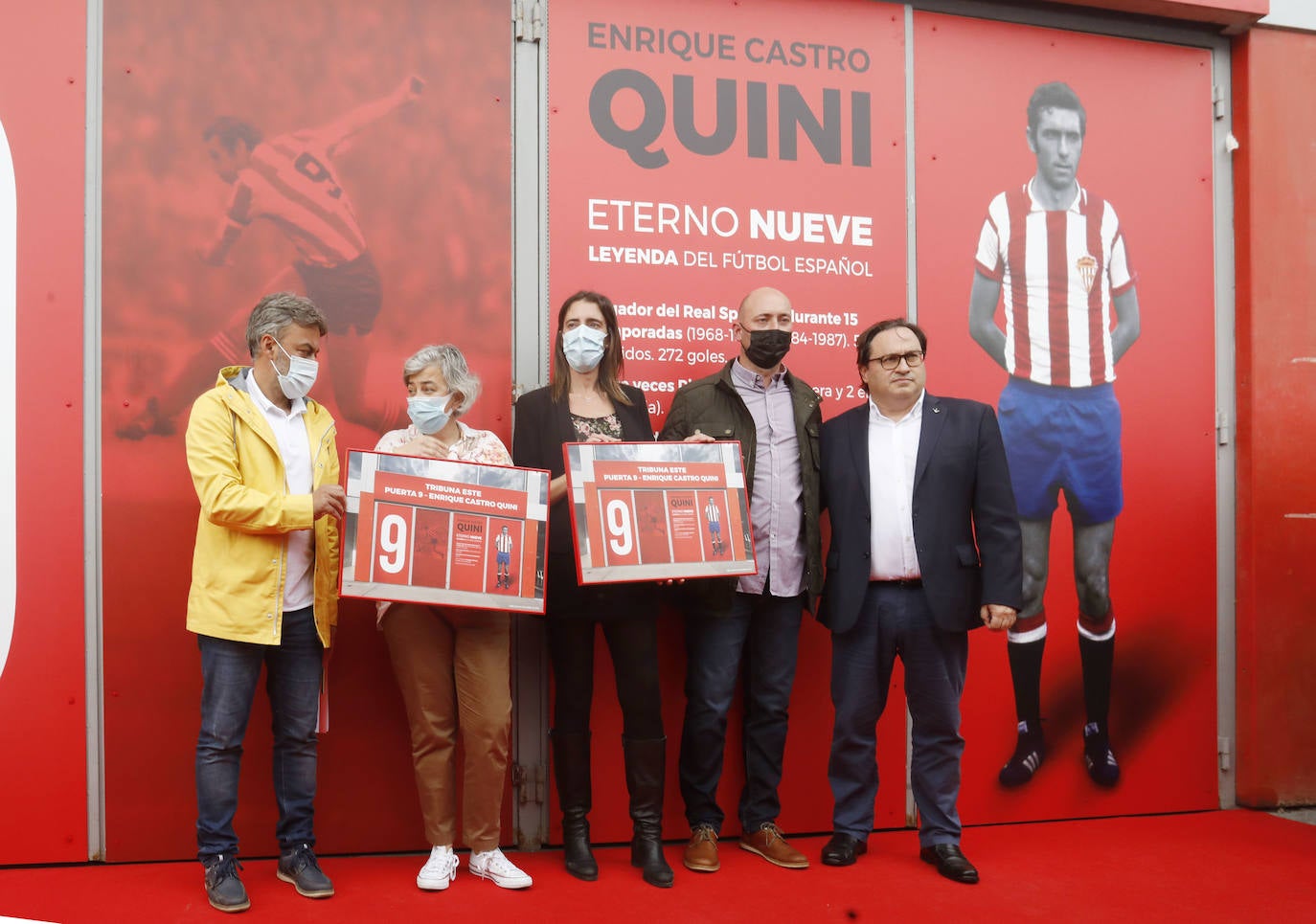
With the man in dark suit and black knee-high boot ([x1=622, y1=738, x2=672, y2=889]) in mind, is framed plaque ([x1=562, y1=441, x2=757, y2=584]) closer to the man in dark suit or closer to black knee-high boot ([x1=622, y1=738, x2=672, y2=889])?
the man in dark suit

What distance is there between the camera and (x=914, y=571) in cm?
332

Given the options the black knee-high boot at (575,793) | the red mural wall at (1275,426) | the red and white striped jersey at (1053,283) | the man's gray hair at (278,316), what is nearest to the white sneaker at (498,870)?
the black knee-high boot at (575,793)

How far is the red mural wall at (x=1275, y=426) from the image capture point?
13.8 feet

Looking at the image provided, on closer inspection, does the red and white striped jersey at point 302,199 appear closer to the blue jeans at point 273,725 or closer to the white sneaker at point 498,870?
the blue jeans at point 273,725

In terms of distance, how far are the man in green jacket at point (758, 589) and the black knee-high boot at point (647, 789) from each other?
0.55 feet

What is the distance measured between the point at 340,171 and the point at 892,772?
10.3ft

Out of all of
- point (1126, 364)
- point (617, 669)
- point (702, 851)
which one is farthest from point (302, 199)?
point (1126, 364)

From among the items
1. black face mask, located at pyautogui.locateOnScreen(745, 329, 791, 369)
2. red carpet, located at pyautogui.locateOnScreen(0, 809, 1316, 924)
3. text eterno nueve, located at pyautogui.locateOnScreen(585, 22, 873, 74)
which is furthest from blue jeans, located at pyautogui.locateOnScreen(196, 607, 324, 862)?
text eterno nueve, located at pyautogui.locateOnScreen(585, 22, 873, 74)

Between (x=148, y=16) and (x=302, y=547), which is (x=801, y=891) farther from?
(x=148, y=16)

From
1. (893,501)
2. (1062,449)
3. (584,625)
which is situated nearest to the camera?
(584,625)

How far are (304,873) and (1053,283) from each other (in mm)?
3607

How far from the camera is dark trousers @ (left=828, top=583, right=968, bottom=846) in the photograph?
3344 mm

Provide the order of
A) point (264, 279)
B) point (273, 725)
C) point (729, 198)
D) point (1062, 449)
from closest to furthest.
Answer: point (273, 725), point (264, 279), point (729, 198), point (1062, 449)

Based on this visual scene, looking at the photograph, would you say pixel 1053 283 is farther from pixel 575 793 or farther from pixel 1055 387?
pixel 575 793
